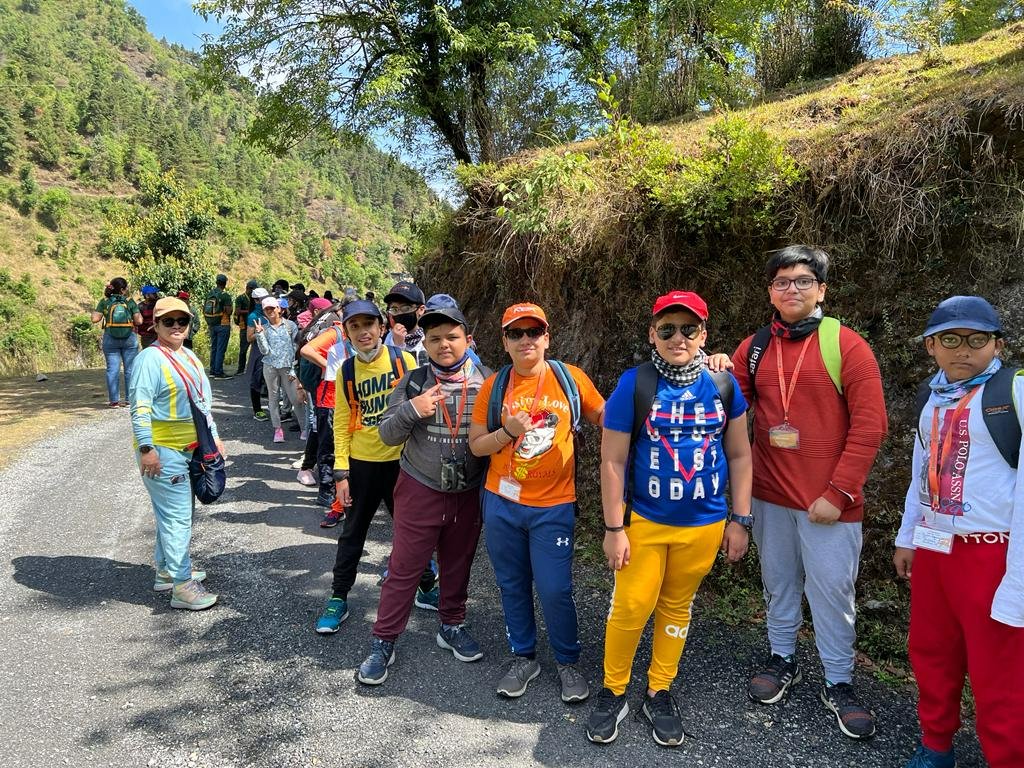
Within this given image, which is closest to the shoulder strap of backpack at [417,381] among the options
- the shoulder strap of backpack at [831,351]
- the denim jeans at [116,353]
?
the shoulder strap of backpack at [831,351]

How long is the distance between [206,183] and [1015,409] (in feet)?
274

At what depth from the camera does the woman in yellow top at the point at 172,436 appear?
384 centimetres

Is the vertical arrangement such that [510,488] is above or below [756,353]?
below

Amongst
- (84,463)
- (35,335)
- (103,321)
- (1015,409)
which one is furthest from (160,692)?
(35,335)

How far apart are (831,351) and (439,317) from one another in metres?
1.92

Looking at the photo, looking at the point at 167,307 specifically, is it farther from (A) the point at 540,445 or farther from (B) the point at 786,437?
(B) the point at 786,437

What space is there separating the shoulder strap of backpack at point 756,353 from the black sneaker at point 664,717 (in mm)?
1583

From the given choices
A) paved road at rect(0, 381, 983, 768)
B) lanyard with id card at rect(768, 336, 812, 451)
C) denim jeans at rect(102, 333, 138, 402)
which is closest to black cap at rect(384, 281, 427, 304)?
paved road at rect(0, 381, 983, 768)

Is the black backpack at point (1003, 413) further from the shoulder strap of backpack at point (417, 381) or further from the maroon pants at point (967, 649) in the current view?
the shoulder strap of backpack at point (417, 381)

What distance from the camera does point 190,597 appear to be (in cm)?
394

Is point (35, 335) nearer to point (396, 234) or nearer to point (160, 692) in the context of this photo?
point (160, 692)

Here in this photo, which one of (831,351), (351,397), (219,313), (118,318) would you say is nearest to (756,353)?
(831,351)

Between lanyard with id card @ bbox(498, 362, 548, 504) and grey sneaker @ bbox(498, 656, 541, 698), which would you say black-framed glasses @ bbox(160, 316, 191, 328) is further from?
grey sneaker @ bbox(498, 656, 541, 698)

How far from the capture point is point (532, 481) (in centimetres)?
297
